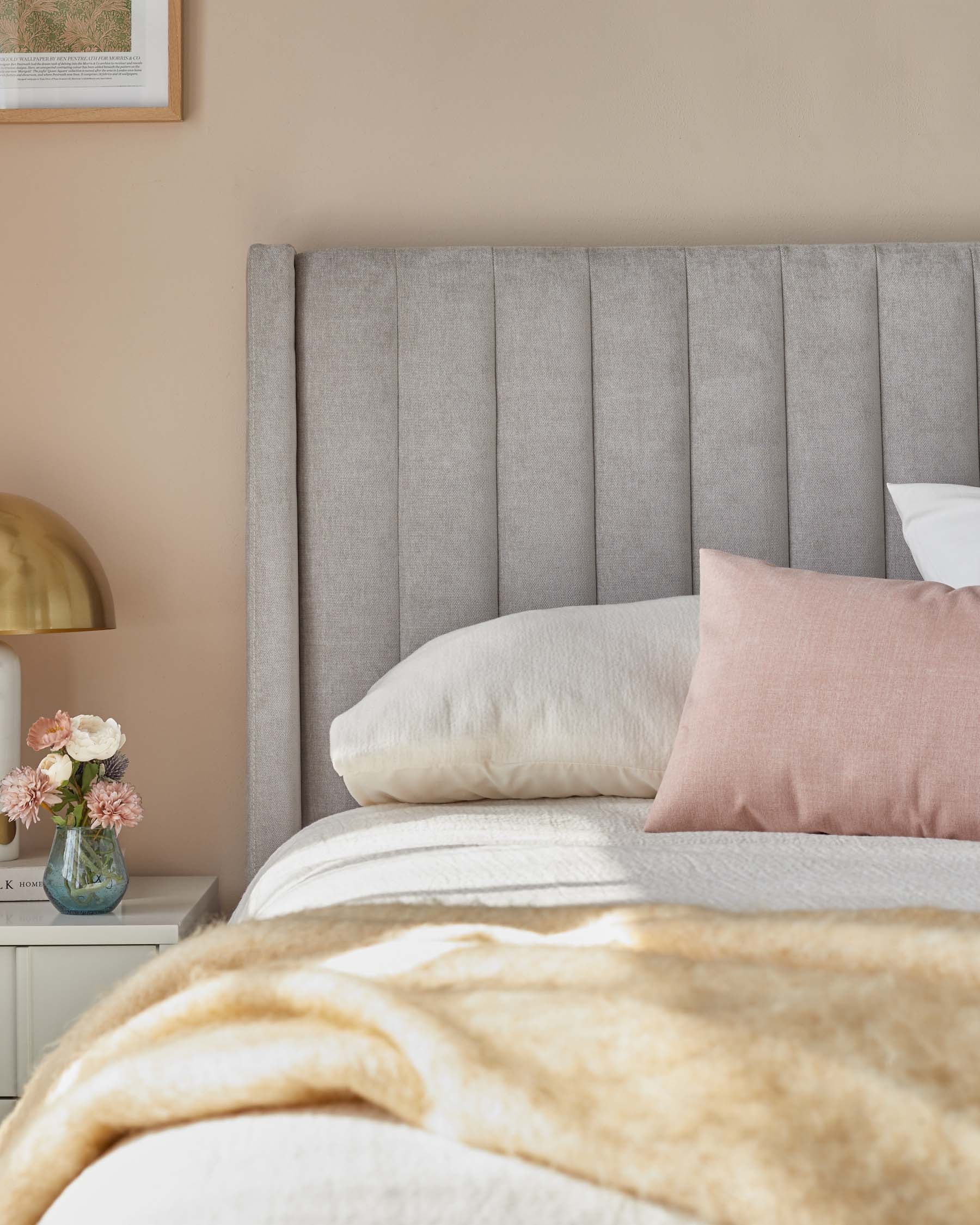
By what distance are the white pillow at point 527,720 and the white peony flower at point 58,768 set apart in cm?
43

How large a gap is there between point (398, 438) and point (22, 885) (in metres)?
0.89

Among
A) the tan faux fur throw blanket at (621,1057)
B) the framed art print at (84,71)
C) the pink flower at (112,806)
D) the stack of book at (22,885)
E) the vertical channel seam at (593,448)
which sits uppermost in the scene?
the framed art print at (84,71)

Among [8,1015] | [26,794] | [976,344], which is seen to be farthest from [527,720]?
[976,344]

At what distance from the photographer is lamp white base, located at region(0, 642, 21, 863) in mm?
1657

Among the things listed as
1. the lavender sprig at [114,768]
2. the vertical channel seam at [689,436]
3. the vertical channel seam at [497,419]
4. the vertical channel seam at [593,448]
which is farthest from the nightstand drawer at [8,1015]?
the vertical channel seam at [689,436]

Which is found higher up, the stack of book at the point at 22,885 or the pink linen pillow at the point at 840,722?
the pink linen pillow at the point at 840,722

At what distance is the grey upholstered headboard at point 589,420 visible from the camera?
1745 millimetres

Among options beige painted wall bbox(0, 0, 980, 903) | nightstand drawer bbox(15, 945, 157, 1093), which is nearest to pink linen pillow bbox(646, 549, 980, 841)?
nightstand drawer bbox(15, 945, 157, 1093)

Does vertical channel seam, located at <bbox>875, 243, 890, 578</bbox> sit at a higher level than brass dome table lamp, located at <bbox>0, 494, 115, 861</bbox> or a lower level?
higher

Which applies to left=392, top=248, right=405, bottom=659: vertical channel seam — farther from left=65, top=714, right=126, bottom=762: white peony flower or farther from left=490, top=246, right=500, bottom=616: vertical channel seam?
left=65, top=714, right=126, bottom=762: white peony flower

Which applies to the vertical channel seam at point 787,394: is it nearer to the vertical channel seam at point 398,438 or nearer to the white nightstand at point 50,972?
the vertical channel seam at point 398,438

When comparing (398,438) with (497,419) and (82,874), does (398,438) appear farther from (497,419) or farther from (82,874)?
(82,874)

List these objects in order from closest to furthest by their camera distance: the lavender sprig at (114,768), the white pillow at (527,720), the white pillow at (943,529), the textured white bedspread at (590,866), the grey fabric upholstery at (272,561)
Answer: the textured white bedspread at (590,866) → the white pillow at (527,720) → the white pillow at (943,529) → the lavender sprig at (114,768) → the grey fabric upholstery at (272,561)

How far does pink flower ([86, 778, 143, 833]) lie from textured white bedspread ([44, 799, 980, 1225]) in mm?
242
